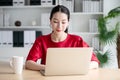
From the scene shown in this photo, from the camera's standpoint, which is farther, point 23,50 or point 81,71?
point 23,50

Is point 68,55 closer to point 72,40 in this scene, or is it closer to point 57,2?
point 72,40

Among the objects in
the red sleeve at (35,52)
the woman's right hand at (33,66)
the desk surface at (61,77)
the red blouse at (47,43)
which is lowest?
the desk surface at (61,77)

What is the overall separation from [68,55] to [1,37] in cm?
248

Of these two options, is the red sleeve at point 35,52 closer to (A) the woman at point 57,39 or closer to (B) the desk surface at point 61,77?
(A) the woman at point 57,39

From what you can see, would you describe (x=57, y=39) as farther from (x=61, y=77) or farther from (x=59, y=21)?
(x=61, y=77)

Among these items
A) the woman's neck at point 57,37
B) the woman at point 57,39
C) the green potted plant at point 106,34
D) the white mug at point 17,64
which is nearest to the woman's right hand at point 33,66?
the woman at point 57,39

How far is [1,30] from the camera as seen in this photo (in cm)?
395

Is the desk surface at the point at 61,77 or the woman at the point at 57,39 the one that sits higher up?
the woman at the point at 57,39

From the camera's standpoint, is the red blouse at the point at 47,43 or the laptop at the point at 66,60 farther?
the red blouse at the point at 47,43

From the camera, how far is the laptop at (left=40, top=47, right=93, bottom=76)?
150cm

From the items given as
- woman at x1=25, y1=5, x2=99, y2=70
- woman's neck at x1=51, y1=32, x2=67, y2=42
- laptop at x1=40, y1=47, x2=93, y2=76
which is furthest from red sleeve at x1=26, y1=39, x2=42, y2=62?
laptop at x1=40, y1=47, x2=93, y2=76

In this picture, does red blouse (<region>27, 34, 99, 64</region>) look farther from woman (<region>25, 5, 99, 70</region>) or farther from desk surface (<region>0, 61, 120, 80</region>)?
desk surface (<region>0, 61, 120, 80</region>)

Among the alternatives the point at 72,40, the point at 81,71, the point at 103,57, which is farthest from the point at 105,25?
the point at 81,71

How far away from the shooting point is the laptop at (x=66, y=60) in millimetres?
1502
